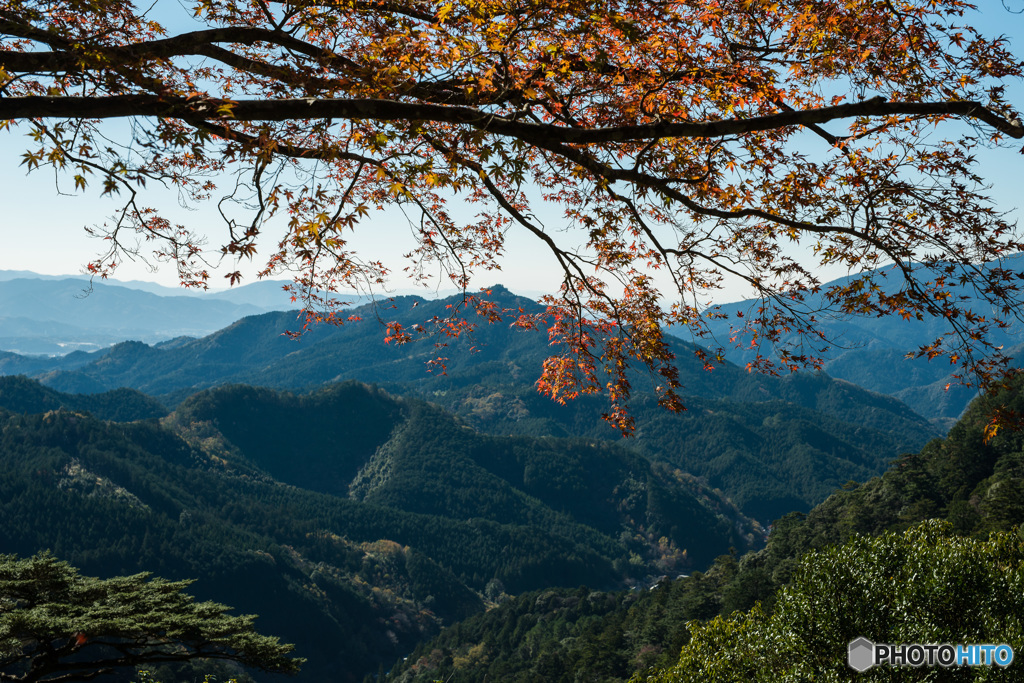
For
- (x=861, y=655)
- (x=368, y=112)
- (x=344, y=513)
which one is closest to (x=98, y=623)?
(x=368, y=112)

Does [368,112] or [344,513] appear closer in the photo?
[368,112]

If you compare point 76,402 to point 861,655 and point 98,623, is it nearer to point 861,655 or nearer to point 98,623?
point 98,623

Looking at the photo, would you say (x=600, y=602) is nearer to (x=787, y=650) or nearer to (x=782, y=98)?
(x=787, y=650)

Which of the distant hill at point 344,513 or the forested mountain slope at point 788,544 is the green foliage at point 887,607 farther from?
the distant hill at point 344,513

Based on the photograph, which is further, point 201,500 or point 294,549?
point 201,500

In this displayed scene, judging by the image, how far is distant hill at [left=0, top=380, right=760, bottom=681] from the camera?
311ft

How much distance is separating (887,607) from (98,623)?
15.1 meters

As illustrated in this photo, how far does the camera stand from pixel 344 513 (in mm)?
135750

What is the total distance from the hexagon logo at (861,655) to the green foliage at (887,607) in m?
0.20

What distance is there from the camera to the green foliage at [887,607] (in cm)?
1054

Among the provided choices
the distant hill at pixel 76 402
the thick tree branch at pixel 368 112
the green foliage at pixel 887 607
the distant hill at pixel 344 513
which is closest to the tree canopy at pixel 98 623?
the thick tree branch at pixel 368 112

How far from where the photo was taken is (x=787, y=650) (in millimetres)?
12789

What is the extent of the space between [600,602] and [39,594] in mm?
87939

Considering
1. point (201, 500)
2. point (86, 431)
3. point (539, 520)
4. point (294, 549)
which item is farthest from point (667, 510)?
point (86, 431)
